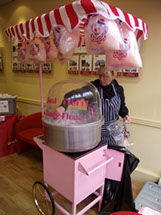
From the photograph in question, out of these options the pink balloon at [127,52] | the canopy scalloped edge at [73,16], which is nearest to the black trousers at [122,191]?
the pink balloon at [127,52]

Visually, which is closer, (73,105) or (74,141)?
(74,141)

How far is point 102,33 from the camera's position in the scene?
0.86 metres

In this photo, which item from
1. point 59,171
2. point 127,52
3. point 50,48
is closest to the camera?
point 127,52

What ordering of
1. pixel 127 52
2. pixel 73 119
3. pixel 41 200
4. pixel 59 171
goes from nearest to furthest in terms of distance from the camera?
pixel 127 52 < pixel 73 119 < pixel 59 171 < pixel 41 200

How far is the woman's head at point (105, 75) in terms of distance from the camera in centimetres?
145

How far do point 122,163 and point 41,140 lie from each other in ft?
2.49

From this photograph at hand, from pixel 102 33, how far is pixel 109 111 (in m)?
0.86

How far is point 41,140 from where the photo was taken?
4.58ft

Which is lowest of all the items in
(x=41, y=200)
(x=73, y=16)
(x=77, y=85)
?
(x=41, y=200)

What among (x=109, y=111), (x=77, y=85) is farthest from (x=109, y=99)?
(x=77, y=85)

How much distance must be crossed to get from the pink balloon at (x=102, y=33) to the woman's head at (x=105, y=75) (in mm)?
536

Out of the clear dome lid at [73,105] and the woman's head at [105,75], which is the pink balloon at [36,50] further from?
the woman's head at [105,75]

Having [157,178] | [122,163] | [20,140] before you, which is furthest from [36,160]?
[157,178]

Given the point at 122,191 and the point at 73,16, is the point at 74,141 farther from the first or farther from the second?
the point at 122,191
